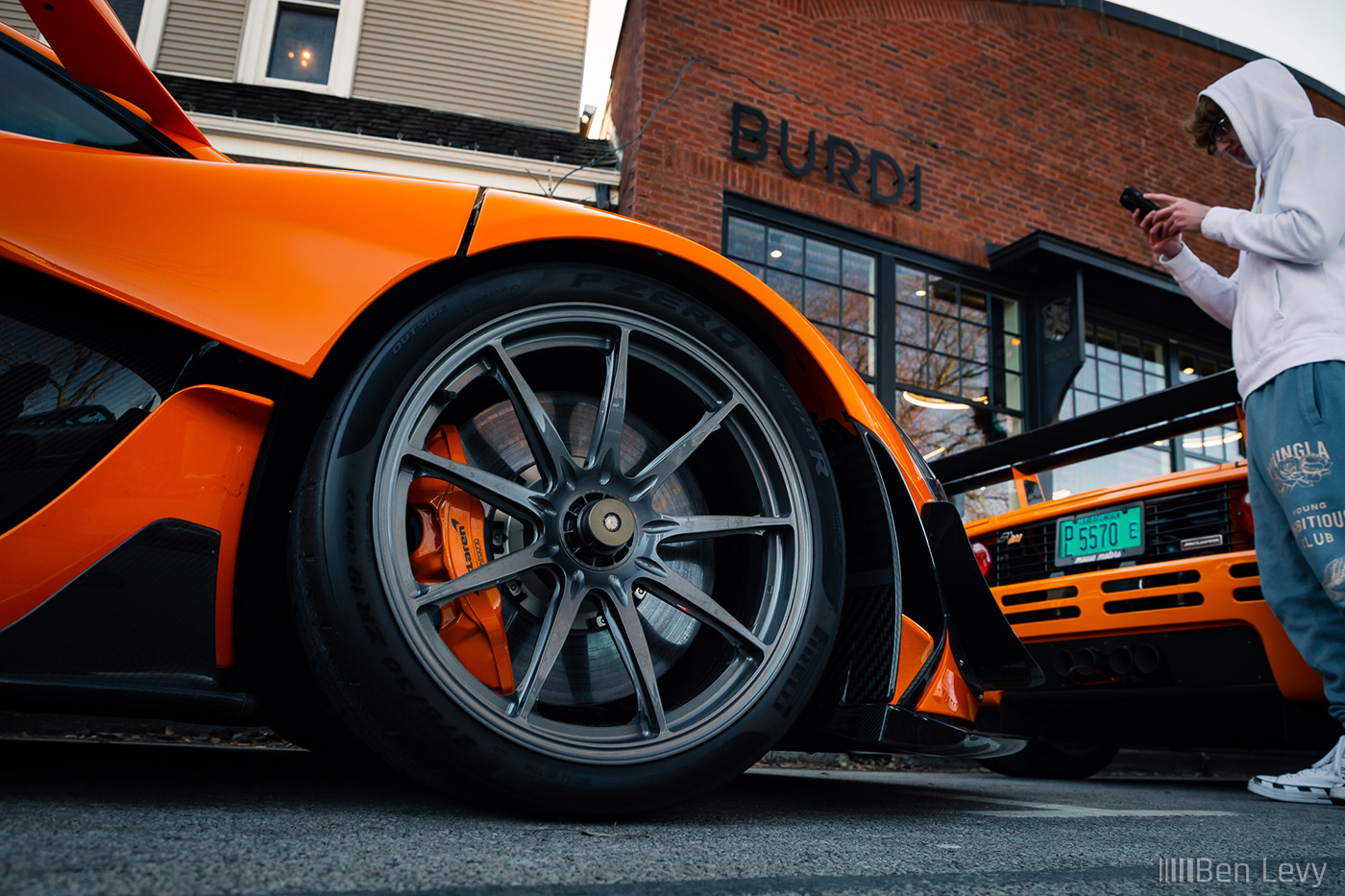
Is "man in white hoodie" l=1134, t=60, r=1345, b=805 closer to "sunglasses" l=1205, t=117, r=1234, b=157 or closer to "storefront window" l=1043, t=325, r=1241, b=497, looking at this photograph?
"sunglasses" l=1205, t=117, r=1234, b=157

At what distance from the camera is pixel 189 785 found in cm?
130

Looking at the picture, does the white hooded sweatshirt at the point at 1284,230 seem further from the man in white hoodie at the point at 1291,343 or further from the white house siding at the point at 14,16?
the white house siding at the point at 14,16

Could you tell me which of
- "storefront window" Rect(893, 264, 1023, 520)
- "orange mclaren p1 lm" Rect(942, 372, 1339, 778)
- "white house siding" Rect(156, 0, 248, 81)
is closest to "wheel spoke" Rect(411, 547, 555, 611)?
"orange mclaren p1 lm" Rect(942, 372, 1339, 778)

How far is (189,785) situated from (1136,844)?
4.70 ft

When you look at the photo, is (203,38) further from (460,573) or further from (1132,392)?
(1132,392)

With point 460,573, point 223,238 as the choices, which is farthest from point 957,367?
point 223,238

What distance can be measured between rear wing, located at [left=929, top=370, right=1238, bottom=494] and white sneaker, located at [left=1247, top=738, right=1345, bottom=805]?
0.85 metres

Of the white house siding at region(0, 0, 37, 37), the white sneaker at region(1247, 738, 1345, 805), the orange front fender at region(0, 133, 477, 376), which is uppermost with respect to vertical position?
the white house siding at region(0, 0, 37, 37)

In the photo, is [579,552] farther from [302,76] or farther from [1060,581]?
[302,76]

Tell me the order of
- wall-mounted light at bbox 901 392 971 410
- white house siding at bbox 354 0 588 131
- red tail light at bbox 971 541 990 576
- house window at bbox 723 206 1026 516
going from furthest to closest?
1. white house siding at bbox 354 0 588 131
2. wall-mounted light at bbox 901 392 971 410
3. house window at bbox 723 206 1026 516
4. red tail light at bbox 971 541 990 576

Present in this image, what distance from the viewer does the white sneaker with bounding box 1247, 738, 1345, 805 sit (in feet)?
6.54

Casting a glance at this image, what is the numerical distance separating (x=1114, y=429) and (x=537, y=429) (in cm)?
178

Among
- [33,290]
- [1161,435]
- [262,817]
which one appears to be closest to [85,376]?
[33,290]

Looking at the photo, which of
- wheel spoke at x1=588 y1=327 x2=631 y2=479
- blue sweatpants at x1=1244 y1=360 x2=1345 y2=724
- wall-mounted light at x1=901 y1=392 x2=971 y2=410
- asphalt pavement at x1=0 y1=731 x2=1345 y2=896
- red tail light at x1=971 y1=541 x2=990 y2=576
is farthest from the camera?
wall-mounted light at x1=901 y1=392 x2=971 y2=410
